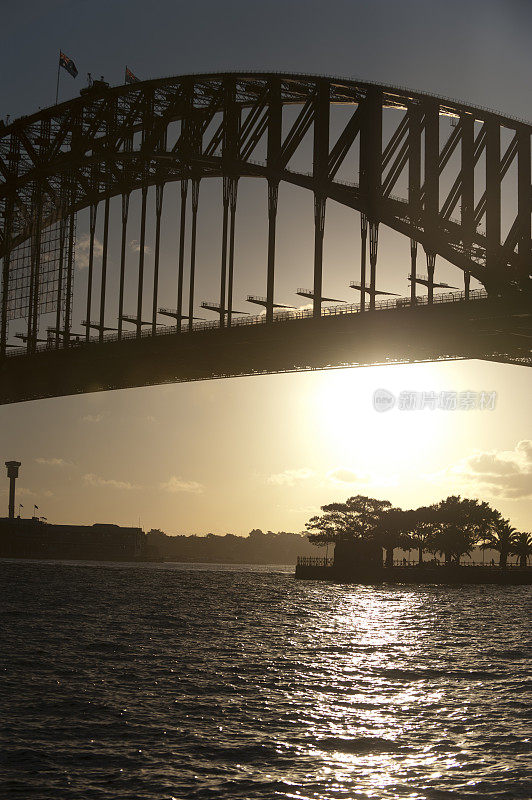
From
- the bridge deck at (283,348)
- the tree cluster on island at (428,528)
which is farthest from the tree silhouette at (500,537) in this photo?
the bridge deck at (283,348)

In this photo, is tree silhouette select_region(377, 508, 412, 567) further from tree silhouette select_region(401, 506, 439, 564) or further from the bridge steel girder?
the bridge steel girder

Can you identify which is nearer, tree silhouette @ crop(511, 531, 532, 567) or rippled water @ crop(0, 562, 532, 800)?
rippled water @ crop(0, 562, 532, 800)

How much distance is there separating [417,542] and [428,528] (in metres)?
2.61

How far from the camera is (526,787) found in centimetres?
2564

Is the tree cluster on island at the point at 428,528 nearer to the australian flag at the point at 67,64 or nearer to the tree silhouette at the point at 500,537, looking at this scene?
the tree silhouette at the point at 500,537

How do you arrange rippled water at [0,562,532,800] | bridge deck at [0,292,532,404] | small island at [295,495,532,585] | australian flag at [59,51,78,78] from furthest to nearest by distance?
small island at [295,495,532,585] → australian flag at [59,51,78,78] → bridge deck at [0,292,532,404] → rippled water at [0,562,532,800]

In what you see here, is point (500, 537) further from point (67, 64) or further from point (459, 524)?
point (67, 64)

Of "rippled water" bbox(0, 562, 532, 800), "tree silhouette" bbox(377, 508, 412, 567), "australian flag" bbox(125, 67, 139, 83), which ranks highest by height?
"australian flag" bbox(125, 67, 139, 83)

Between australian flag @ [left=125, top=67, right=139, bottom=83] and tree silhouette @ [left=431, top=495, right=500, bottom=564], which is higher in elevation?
australian flag @ [left=125, top=67, right=139, bottom=83]

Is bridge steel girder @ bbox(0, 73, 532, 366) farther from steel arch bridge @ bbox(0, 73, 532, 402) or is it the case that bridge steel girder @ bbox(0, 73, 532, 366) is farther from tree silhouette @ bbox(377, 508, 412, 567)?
tree silhouette @ bbox(377, 508, 412, 567)

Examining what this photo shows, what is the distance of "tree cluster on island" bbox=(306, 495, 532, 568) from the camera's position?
152m

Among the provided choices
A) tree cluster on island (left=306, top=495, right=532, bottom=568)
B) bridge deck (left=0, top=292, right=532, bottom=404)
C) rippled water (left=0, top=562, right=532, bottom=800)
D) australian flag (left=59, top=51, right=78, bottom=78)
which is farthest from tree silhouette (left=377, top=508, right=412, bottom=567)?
rippled water (left=0, top=562, right=532, bottom=800)

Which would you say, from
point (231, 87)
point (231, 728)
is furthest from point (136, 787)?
point (231, 87)

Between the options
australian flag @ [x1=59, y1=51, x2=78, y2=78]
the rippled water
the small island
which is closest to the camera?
the rippled water
